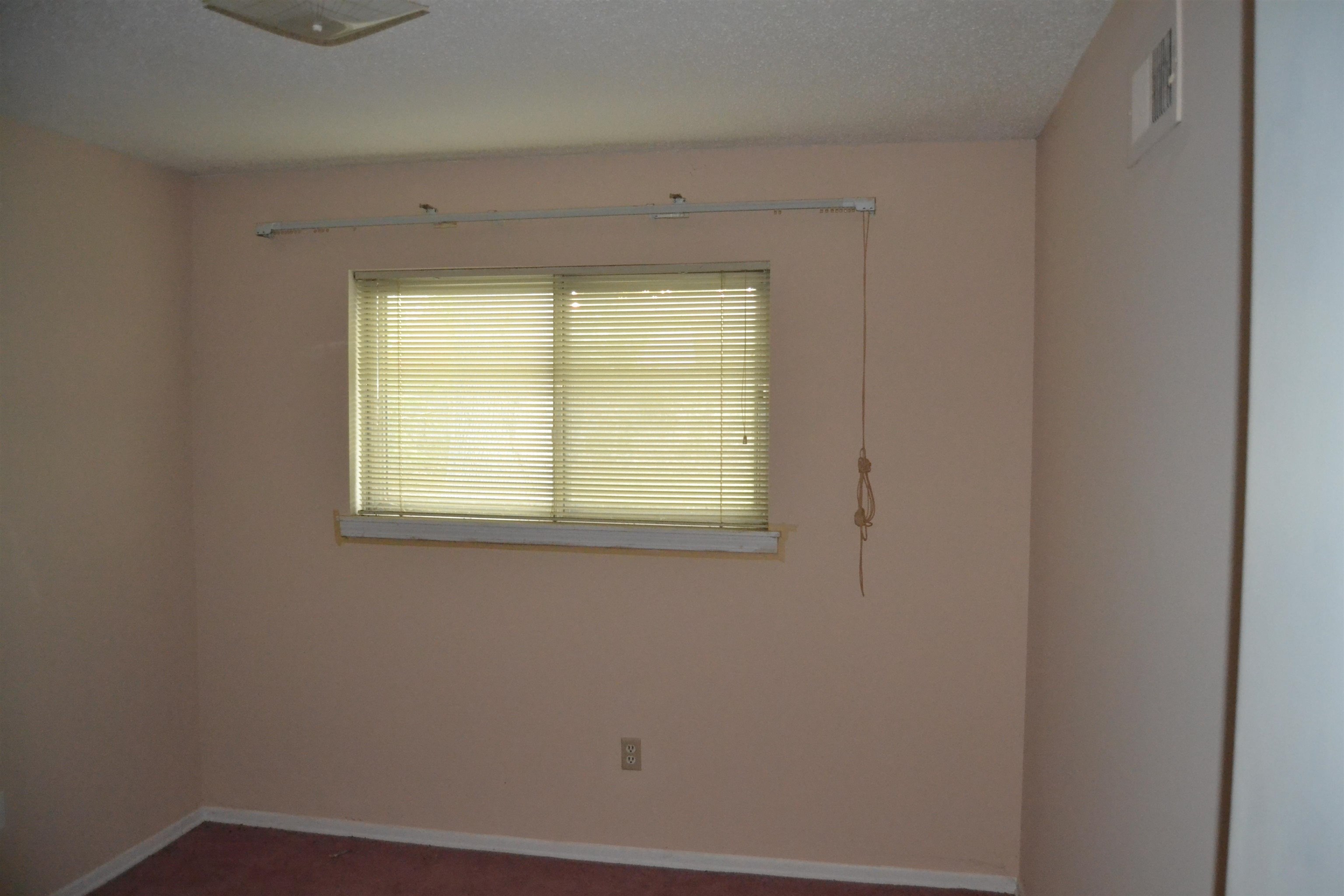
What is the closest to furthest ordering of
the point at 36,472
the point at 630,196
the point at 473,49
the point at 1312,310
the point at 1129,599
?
the point at 1312,310 → the point at 1129,599 → the point at 473,49 → the point at 36,472 → the point at 630,196

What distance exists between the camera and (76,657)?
8.80 feet

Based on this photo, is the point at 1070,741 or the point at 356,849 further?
the point at 356,849

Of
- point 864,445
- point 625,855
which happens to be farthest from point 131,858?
point 864,445

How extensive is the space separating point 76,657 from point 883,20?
322 centimetres

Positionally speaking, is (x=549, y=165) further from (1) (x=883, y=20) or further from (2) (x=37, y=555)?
(2) (x=37, y=555)

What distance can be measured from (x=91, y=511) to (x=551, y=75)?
87.3 inches

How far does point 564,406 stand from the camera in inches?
114

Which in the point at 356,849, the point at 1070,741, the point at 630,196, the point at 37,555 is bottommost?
the point at 356,849

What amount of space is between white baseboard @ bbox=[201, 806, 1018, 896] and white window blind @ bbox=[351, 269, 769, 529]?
1.23 metres

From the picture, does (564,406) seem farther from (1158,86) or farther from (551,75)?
(1158,86)

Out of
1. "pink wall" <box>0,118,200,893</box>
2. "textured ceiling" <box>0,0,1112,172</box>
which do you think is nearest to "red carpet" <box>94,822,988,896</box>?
"pink wall" <box>0,118,200,893</box>

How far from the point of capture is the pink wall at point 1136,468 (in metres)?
1.21

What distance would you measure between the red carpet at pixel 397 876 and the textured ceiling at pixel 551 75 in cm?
261

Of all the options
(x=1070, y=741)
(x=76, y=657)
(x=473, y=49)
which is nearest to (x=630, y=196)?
(x=473, y=49)
